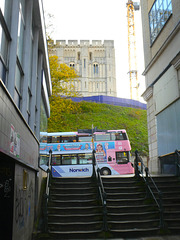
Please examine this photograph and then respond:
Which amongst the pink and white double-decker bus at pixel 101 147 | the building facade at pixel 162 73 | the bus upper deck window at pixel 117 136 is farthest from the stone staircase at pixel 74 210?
the bus upper deck window at pixel 117 136

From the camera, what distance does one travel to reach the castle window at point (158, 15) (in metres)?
13.5

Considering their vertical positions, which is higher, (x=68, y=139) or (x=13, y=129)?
(x=68, y=139)

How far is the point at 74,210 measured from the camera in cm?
933

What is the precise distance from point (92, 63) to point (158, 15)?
→ 85.3 meters

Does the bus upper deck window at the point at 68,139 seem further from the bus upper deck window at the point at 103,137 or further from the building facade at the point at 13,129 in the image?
the building facade at the point at 13,129

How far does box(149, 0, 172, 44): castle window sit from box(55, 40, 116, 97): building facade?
258 ft

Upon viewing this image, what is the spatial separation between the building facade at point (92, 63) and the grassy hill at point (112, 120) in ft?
141

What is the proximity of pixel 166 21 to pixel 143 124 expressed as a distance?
3530 cm

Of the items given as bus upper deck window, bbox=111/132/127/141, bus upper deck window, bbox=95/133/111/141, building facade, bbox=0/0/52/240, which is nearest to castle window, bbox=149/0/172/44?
building facade, bbox=0/0/52/240

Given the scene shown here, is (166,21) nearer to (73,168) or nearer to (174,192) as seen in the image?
(174,192)

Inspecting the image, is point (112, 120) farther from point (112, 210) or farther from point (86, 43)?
point (86, 43)

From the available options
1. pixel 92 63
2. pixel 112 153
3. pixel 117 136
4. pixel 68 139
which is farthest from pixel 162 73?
pixel 92 63

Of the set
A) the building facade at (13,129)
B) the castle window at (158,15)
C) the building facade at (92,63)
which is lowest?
the building facade at (13,129)

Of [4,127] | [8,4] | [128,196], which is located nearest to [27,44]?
[8,4]
